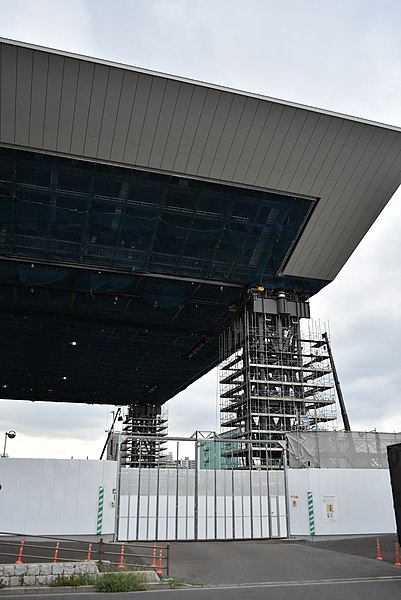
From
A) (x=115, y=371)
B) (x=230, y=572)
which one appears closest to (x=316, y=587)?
(x=230, y=572)

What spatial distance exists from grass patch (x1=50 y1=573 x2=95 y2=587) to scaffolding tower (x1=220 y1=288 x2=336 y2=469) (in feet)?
76.5

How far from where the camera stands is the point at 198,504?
2630 cm

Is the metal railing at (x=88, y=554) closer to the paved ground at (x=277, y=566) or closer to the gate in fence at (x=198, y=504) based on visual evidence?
the paved ground at (x=277, y=566)

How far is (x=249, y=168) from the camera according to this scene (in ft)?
101

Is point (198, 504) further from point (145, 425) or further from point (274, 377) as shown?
point (145, 425)

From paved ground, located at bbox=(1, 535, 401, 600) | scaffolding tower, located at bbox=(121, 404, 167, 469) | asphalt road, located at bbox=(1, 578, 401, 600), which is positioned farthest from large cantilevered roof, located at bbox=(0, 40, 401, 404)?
scaffolding tower, located at bbox=(121, 404, 167, 469)

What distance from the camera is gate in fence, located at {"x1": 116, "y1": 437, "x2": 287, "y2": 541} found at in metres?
25.2

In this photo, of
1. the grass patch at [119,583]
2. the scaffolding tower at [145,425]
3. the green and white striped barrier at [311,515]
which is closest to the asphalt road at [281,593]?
the grass patch at [119,583]

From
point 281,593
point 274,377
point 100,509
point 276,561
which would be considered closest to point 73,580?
point 281,593

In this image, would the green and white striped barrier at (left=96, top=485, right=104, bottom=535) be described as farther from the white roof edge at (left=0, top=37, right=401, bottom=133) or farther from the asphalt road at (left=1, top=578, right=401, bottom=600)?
the white roof edge at (left=0, top=37, right=401, bottom=133)

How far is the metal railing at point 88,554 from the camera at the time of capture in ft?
46.8

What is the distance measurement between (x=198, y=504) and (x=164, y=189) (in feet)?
56.5

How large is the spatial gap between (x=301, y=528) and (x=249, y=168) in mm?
19323

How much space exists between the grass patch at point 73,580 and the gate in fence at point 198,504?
1232 cm
